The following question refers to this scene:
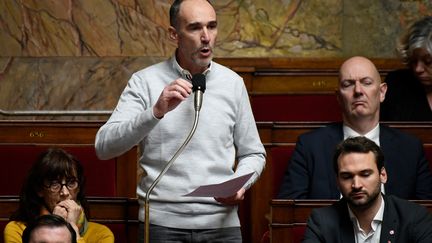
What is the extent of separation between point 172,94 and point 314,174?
481 millimetres

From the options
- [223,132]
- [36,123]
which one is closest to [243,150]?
[223,132]

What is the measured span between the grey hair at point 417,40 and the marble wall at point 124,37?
485 mm

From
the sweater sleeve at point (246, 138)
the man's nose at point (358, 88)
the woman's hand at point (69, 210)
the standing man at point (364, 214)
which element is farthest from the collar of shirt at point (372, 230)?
the woman's hand at point (69, 210)

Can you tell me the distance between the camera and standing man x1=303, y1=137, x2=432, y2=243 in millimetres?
1540

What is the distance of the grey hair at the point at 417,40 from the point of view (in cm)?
200

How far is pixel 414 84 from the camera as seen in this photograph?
2.02m

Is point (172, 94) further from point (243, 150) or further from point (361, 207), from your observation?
point (361, 207)

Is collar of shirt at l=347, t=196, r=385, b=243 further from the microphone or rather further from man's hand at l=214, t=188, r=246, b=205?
the microphone

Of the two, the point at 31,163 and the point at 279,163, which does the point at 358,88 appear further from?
the point at 31,163

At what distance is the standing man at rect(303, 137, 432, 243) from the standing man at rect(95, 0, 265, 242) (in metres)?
0.12

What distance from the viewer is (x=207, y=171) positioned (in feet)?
4.91

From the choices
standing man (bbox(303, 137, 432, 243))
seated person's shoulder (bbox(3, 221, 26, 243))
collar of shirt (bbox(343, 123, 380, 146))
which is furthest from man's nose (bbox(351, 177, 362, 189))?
seated person's shoulder (bbox(3, 221, 26, 243))

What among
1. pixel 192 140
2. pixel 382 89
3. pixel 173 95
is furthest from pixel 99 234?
pixel 382 89

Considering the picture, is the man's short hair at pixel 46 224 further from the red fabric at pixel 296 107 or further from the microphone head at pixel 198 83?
the red fabric at pixel 296 107
